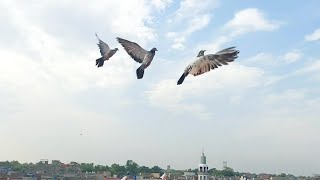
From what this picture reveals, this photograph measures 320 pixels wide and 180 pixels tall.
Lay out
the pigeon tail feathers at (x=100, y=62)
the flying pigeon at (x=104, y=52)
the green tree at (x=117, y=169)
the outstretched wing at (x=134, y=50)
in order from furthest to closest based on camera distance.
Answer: the green tree at (x=117, y=169) → the flying pigeon at (x=104, y=52) → the pigeon tail feathers at (x=100, y=62) → the outstretched wing at (x=134, y=50)

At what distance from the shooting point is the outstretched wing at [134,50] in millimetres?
11023

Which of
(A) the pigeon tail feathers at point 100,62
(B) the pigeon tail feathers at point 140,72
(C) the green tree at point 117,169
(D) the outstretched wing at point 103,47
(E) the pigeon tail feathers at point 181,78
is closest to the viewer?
(E) the pigeon tail feathers at point 181,78

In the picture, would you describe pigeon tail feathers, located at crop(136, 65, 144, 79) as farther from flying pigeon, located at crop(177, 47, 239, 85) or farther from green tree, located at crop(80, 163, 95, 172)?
green tree, located at crop(80, 163, 95, 172)

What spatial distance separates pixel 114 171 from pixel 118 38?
17183cm

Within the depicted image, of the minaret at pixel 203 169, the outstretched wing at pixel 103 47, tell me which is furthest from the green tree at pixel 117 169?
the outstretched wing at pixel 103 47

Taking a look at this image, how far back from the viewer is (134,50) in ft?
36.8

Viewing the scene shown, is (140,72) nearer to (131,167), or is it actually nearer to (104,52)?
(104,52)

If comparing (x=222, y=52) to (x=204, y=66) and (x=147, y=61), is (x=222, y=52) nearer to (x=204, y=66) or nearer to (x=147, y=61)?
(x=204, y=66)

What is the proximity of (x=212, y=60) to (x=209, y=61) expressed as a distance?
7 cm

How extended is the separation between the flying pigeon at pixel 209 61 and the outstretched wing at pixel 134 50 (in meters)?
1.55

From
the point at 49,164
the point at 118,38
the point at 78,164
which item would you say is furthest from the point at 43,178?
the point at 118,38

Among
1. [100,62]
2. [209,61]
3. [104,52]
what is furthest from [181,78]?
[104,52]

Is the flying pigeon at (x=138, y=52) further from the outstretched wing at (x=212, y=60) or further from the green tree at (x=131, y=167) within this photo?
the green tree at (x=131, y=167)

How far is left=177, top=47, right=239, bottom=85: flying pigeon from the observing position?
9195 mm
